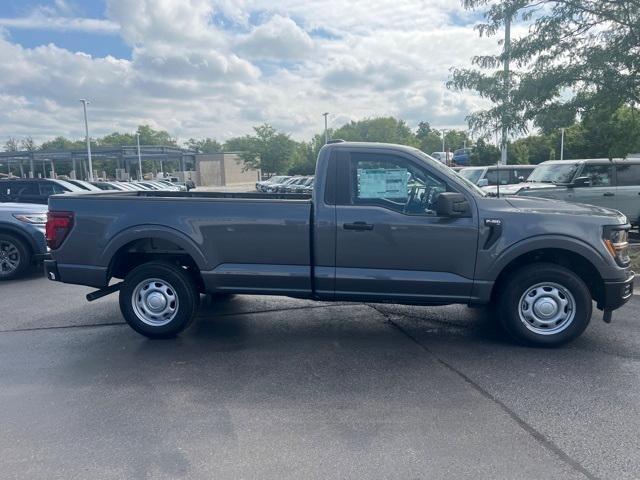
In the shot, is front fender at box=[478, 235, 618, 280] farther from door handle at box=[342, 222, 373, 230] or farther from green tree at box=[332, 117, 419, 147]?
green tree at box=[332, 117, 419, 147]

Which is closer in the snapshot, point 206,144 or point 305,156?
point 305,156

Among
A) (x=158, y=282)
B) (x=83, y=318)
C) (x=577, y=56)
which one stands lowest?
(x=83, y=318)

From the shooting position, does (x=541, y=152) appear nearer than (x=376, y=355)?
No

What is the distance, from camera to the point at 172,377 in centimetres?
429

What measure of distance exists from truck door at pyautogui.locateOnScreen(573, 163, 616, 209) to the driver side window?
7.07m

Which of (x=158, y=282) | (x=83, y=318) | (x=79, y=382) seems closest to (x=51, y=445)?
(x=79, y=382)

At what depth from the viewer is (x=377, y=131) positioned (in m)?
72.4

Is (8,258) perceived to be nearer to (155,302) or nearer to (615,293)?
(155,302)

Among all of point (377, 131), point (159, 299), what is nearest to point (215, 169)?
point (377, 131)

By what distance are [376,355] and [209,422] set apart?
6.06ft

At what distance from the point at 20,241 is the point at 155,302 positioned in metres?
4.78

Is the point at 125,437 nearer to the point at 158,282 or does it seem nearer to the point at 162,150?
the point at 158,282

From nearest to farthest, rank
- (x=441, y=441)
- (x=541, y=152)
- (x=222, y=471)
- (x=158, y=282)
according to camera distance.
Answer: (x=222, y=471)
(x=441, y=441)
(x=158, y=282)
(x=541, y=152)

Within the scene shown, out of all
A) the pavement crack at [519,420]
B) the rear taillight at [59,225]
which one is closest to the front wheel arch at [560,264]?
the pavement crack at [519,420]
